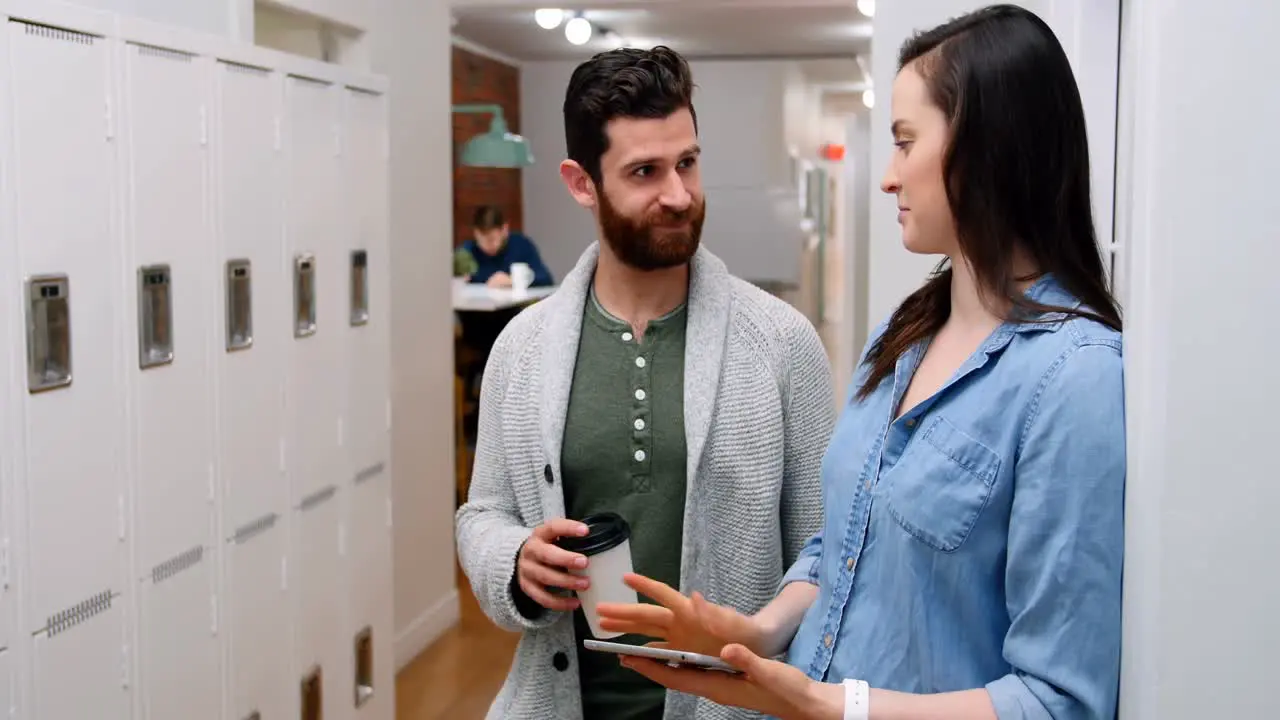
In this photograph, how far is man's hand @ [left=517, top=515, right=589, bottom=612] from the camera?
1609mm

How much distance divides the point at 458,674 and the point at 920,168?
3.95 m

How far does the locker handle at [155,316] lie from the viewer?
2.60 m

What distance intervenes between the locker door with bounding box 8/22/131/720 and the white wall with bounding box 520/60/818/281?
973cm

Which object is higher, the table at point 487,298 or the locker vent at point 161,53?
the locker vent at point 161,53

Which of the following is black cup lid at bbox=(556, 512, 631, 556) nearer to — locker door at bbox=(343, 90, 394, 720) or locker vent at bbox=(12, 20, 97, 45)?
locker vent at bbox=(12, 20, 97, 45)

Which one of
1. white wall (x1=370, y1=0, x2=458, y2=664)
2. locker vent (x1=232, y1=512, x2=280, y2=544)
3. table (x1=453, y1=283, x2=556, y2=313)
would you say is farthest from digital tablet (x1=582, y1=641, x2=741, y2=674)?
table (x1=453, y1=283, x2=556, y2=313)

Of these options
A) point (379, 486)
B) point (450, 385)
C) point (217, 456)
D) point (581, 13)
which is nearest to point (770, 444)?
point (217, 456)

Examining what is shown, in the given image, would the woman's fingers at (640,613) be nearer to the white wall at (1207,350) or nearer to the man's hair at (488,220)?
the white wall at (1207,350)

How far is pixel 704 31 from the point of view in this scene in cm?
1036

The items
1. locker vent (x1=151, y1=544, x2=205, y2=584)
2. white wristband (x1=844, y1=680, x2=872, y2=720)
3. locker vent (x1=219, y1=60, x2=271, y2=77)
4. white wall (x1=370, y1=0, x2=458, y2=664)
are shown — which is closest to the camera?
white wristband (x1=844, y1=680, x2=872, y2=720)

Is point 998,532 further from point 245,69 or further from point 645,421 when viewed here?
point 245,69

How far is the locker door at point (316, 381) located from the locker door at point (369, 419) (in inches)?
3.2

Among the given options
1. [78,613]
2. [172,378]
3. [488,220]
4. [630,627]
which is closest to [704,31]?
[488,220]

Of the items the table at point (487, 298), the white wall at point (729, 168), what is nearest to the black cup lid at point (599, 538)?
the table at point (487, 298)
